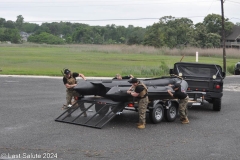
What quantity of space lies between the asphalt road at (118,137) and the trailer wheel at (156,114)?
177mm

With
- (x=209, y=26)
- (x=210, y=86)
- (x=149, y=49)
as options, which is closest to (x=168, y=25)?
(x=209, y=26)

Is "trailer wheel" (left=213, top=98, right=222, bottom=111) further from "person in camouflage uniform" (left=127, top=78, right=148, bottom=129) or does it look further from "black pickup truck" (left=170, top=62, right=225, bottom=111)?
"person in camouflage uniform" (left=127, top=78, right=148, bottom=129)

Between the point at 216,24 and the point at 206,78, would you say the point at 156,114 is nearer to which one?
the point at 206,78

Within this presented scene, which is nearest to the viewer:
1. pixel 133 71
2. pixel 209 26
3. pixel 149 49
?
pixel 133 71

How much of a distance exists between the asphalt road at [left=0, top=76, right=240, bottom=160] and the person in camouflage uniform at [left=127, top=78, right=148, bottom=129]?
1.04 ft

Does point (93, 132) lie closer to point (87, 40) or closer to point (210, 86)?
point (210, 86)

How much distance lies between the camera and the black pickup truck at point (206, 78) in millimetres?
15094

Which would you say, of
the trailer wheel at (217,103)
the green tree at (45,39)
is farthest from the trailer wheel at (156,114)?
the green tree at (45,39)

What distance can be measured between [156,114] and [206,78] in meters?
4.18

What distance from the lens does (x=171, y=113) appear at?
1284 cm

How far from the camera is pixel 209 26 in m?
95.8

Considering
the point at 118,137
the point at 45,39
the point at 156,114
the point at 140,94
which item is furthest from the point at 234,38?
the point at 118,137

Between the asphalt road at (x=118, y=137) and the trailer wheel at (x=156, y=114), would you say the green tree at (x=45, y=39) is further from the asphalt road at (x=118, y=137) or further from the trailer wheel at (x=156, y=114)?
the trailer wheel at (x=156, y=114)

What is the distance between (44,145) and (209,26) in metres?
90.5
